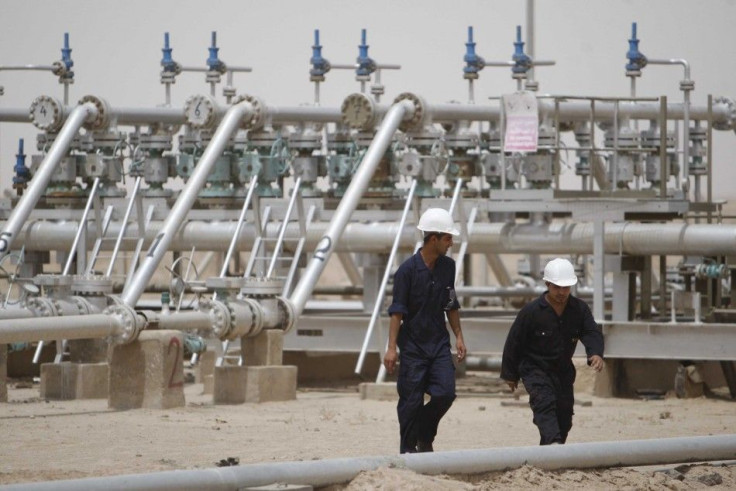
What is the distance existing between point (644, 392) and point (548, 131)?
273 centimetres

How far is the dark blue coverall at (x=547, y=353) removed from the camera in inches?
351

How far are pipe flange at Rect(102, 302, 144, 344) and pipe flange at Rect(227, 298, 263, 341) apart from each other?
3.77 ft

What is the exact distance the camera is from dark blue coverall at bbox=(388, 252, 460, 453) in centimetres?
895

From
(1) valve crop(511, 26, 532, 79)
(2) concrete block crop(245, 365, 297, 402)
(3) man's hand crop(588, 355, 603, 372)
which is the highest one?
(1) valve crop(511, 26, 532, 79)

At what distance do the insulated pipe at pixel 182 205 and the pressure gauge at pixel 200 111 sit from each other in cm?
41

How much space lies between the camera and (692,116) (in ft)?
59.7

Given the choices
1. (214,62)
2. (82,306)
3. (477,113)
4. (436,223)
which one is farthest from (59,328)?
(214,62)

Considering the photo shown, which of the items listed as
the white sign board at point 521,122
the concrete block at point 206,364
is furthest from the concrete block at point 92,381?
the white sign board at point 521,122

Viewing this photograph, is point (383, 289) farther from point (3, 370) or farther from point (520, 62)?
point (3, 370)

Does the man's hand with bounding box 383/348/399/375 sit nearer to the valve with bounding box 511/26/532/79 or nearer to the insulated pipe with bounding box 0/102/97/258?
the insulated pipe with bounding box 0/102/97/258

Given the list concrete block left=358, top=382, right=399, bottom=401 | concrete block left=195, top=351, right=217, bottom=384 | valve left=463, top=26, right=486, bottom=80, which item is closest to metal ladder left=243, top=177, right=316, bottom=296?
concrete block left=195, top=351, right=217, bottom=384

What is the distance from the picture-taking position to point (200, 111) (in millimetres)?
17422

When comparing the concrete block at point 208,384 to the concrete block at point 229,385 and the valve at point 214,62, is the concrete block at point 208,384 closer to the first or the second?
the concrete block at point 229,385

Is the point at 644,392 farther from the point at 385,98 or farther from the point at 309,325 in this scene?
the point at 385,98
